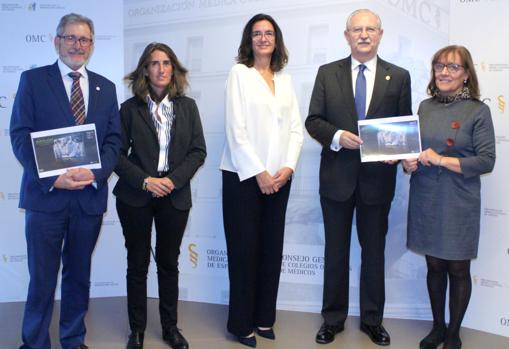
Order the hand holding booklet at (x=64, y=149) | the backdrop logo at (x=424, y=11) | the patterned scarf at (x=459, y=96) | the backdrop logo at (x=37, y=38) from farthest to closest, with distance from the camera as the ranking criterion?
the backdrop logo at (x=37, y=38) < the backdrop logo at (x=424, y=11) < the patterned scarf at (x=459, y=96) < the hand holding booklet at (x=64, y=149)

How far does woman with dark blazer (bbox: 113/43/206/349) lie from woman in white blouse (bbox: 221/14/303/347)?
259 mm

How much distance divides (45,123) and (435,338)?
254 centimetres

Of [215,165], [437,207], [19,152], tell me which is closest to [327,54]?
[215,165]

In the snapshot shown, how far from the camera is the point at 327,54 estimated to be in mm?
3562

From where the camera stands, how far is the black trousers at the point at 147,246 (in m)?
2.74

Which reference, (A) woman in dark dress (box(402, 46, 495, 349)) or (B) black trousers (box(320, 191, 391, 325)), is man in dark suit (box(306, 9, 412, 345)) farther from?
(A) woman in dark dress (box(402, 46, 495, 349))

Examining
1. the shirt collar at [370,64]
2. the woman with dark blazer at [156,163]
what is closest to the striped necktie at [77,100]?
the woman with dark blazer at [156,163]

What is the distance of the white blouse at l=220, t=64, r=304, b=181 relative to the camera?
2.76 meters

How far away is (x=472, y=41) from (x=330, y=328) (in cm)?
211

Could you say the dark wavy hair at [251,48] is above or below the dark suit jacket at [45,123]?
above

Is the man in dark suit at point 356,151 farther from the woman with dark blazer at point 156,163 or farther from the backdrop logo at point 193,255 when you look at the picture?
the backdrop logo at point 193,255

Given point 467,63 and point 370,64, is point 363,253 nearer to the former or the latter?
point 370,64

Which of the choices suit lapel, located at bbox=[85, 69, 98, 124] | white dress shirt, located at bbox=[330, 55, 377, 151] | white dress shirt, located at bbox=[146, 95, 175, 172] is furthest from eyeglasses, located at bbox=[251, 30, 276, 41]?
suit lapel, located at bbox=[85, 69, 98, 124]

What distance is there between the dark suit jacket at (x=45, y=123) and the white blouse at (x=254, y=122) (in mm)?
680
